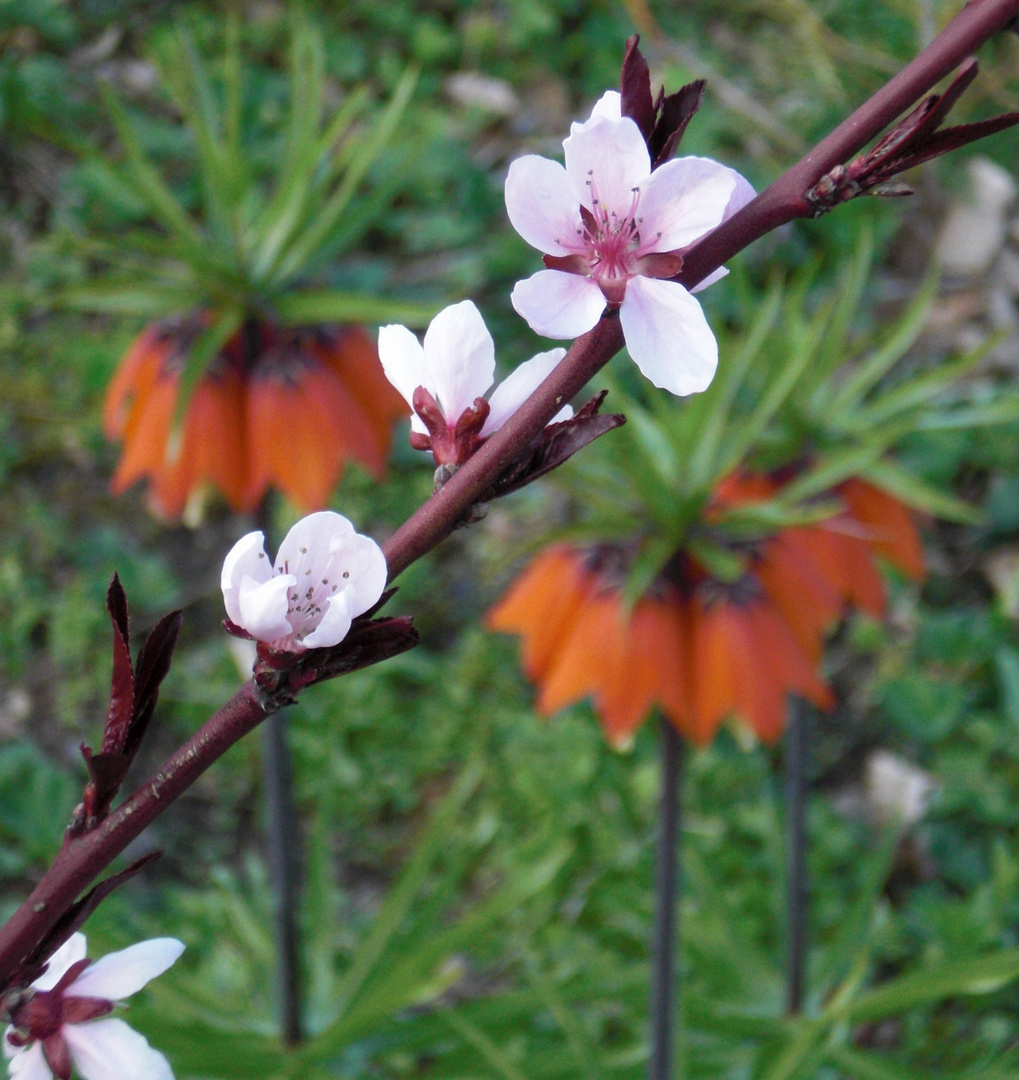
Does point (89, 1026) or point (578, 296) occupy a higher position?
point (578, 296)

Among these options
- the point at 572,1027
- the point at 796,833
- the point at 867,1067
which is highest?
the point at 796,833

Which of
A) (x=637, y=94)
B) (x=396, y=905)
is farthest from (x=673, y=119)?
(x=396, y=905)

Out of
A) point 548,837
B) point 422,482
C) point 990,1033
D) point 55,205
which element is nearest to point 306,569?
point 548,837

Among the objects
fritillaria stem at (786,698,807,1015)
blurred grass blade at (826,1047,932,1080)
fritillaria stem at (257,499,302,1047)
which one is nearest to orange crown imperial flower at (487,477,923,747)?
fritillaria stem at (786,698,807,1015)

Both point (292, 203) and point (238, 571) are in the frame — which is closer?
point (238, 571)

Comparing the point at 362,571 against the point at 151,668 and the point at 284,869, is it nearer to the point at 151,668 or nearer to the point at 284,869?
the point at 151,668

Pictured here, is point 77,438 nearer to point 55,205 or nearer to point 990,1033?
point 55,205

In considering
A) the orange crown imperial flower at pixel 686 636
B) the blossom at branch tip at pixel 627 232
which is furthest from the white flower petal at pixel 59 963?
the orange crown imperial flower at pixel 686 636
